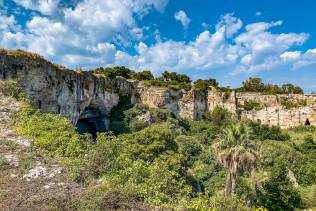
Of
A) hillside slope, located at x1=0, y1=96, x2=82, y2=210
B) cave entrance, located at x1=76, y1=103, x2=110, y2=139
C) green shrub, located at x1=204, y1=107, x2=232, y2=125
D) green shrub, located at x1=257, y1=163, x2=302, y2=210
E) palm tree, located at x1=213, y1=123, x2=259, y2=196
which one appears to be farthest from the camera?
green shrub, located at x1=204, y1=107, x2=232, y2=125

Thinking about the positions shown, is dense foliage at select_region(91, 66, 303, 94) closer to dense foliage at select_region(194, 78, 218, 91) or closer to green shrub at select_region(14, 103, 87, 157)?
dense foliage at select_region(194, 78, 218, 91)

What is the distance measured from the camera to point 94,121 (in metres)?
38.8

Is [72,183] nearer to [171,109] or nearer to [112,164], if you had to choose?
[112,164]

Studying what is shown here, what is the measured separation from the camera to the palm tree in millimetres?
18594

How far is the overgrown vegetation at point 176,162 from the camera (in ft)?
23.3

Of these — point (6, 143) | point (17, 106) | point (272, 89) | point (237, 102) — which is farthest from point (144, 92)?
point (6, 143)

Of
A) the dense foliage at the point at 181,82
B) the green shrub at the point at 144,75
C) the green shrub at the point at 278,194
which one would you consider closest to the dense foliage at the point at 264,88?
the dense foliage at the point at 181,82

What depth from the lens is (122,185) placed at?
288 inches

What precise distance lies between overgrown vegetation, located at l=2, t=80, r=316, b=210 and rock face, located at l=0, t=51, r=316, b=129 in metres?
2.11

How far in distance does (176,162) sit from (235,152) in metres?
3.43

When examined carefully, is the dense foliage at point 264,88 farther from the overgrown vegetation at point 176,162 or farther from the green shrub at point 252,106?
the overgrown vegetation at point 176,162

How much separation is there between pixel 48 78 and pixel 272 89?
1710 inches

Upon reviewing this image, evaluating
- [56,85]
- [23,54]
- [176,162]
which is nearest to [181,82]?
[56,85]

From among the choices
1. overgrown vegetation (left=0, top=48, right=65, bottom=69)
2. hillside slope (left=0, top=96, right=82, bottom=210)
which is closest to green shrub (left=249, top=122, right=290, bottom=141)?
overgrown vegetation (left=0, top=48, right=65, bottom=69)
